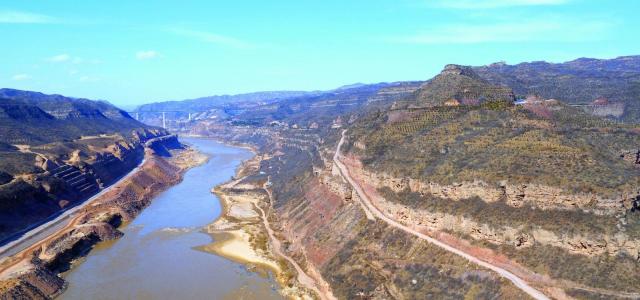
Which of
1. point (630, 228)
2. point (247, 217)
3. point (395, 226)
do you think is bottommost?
point (247, 217)

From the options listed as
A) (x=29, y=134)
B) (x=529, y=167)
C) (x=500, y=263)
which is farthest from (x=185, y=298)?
(x=29, y=134)

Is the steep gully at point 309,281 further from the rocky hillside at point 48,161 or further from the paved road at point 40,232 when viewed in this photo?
the rocky hillside at point 48,161

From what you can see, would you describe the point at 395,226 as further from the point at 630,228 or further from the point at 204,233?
the point at 204,233

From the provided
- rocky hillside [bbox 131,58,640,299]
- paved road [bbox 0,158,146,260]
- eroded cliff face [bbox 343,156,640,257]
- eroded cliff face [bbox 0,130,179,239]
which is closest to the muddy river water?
paved road [bbox 0,158,146,260]

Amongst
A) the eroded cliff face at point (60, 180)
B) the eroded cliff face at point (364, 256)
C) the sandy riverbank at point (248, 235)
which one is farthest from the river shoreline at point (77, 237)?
the eroded cliff face at point (364, 256)

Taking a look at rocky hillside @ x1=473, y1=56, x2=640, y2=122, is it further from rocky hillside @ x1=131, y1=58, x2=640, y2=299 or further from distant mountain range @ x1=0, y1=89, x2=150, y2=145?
distant mountain range @ x1=0, y1=89, x2=150, y2=145

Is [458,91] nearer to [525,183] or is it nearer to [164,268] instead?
[525,183]

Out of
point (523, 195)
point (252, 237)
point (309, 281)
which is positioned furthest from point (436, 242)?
point (252, 237)
